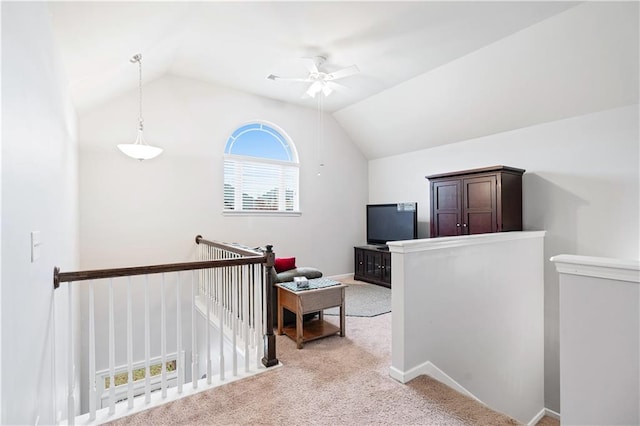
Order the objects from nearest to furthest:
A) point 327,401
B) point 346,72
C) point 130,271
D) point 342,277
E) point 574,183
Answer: point 130,271 → point 327,401 → point 346,72 → point 574,183 → point 342,277

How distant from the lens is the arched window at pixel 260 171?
504 cm

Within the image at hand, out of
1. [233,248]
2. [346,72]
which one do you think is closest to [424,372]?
[233,248]

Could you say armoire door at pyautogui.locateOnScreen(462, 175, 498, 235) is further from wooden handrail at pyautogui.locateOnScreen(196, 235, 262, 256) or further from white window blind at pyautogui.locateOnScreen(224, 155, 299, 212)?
wooden handrail at pyautogui.locateOnScreen(196, 235, 262, 256)

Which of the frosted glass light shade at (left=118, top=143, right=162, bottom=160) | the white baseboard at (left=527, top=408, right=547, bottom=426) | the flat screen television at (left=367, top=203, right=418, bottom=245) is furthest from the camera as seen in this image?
the flat screen television at (left=367, top=203, right=418, bottom=245)

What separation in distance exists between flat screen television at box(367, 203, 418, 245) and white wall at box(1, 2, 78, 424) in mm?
4692

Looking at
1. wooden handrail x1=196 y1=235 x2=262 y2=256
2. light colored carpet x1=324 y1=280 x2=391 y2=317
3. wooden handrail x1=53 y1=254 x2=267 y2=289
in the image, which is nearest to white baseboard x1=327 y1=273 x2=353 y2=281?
light colored carpet x1=324 y1=280 x2=391 y2=317

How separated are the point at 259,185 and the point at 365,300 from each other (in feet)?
8.42

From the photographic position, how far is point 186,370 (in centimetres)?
452

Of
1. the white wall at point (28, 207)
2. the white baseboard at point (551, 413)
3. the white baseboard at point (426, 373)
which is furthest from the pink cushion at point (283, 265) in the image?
the white baseboard at point (551, 413)

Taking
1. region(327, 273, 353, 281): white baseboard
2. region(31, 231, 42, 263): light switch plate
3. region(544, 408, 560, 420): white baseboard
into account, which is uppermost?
region(31, 231, 42, 263): light switch plate

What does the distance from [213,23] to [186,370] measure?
4514mm

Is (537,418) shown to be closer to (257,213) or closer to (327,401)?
(327,401)

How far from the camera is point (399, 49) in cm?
370

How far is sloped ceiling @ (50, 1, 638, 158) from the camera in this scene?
2.58 meters
